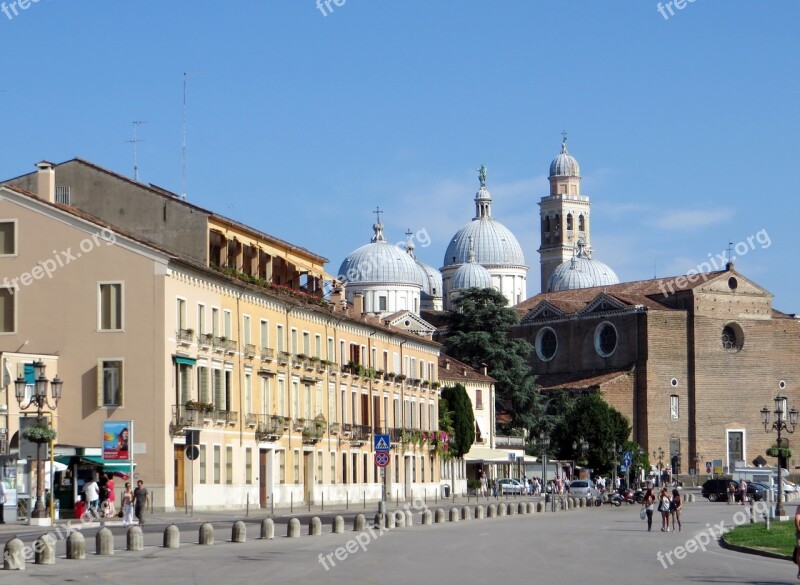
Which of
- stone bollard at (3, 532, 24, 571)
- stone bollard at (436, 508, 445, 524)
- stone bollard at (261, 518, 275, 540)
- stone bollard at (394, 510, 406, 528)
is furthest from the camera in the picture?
stone bollard at (436, 508, 445, 524)

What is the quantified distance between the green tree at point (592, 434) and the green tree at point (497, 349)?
3408 millimetres

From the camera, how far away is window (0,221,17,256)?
5503cm

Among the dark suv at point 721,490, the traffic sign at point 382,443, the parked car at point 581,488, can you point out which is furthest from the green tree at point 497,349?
the traffic sign at point 382,443

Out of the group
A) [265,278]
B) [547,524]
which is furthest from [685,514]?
[265,278]

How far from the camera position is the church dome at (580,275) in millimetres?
180250

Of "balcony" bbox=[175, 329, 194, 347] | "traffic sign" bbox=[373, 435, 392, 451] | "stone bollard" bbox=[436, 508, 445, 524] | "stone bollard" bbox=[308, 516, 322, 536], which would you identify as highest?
"balcony" bbox=[175, 329, 194, 347]

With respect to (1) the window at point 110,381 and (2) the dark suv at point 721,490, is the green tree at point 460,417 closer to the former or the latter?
(2) the dark suv at point 721,490

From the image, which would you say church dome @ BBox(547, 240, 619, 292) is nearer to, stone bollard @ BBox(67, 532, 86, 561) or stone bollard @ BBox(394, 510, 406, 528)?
stone bollard @ BBox(394, 510, 406, 528)

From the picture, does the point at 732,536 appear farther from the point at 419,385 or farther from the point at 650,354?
the point at 650,354

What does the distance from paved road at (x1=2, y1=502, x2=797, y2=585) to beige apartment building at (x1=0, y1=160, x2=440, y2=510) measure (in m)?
11.2

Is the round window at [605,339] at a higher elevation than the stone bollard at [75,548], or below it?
higher

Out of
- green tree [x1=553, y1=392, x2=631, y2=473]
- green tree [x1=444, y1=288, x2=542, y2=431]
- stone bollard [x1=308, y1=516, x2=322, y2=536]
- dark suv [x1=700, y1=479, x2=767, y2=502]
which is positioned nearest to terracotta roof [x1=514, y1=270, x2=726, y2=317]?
green tree [x1=553, y1=392, x2=631, y2=473]

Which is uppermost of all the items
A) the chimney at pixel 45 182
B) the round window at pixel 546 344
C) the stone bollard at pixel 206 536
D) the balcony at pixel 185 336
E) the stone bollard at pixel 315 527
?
the chimney at pixel 45 182

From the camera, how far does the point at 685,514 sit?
63656 mm
